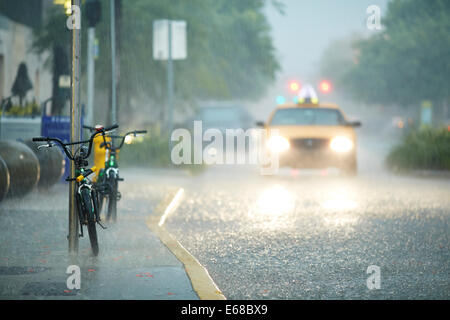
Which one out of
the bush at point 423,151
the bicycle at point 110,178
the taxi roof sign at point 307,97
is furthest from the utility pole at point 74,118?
the taxi roof sign at point 307,97

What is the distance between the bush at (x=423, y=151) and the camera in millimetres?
19859

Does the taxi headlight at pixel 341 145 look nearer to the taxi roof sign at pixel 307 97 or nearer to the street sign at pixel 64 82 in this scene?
the taxi roof sign at pixel 307 97

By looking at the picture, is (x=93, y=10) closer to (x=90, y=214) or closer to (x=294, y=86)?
(x=90, y=214)

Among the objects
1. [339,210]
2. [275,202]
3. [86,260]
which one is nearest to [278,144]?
[275,202]

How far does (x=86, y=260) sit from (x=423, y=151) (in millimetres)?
13886

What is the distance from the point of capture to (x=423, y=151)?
20.2m

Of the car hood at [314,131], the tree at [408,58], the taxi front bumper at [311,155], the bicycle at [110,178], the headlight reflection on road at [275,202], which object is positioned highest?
the tree at [408,58]

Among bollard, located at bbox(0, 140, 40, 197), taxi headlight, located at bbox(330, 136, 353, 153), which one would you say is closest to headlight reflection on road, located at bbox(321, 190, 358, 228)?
taxi headlight, located at bbox(330, 136, 353, 153)

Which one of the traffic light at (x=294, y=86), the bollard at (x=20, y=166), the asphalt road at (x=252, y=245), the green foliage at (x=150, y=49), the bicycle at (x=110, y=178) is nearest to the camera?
the asphalt road at (x=252, y=245)

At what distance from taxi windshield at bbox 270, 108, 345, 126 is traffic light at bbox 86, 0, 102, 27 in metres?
4.76

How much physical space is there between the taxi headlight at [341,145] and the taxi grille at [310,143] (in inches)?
5.4

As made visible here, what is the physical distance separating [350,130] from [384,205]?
6.28 m

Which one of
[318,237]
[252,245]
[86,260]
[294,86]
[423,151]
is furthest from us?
[294,86]
